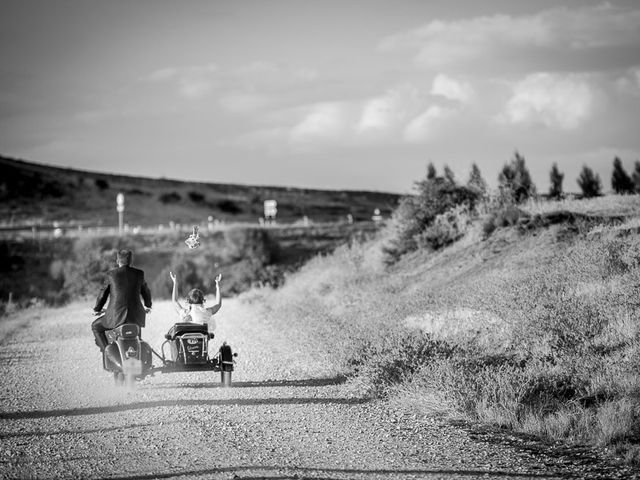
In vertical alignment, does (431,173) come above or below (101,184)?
below

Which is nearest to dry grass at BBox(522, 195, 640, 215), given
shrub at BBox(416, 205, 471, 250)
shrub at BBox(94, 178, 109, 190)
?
shrub at BBox(416, 205, 471, 250)

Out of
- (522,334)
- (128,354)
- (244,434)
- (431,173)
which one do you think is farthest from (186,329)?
A: (431,173)

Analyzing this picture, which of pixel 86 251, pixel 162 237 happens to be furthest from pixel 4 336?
pixel 162 237

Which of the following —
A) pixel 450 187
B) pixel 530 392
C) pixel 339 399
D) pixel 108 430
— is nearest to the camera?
pixel 108 430

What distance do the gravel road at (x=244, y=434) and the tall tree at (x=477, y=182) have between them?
14.1 meters

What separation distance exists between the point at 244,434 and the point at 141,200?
268 feet

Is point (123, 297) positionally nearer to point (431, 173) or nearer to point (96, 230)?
point (431, 173)

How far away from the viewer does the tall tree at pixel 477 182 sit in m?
24.8

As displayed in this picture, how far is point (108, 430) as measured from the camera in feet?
26.1

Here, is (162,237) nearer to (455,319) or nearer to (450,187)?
(450,187)

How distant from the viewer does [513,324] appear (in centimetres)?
1097

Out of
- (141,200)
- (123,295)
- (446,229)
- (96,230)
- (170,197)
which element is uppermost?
(170,197)

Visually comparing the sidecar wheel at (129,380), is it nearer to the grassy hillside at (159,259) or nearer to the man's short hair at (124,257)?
the man's short hair at (124,257)

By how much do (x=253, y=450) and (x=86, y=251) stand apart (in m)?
38.8
